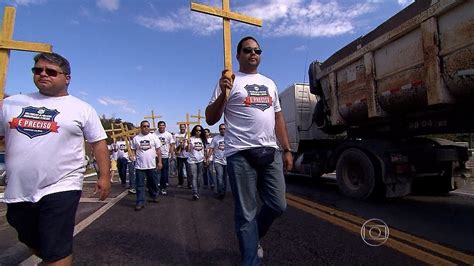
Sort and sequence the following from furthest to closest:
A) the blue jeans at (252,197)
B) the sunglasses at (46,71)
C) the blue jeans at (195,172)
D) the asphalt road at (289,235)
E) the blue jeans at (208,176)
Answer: the blue jeans at (208,176) → the blue jeans at (195,172) → the asphalt road at (289,235) → the blue jeans at (252,197) → the sunglasses at (46,71)

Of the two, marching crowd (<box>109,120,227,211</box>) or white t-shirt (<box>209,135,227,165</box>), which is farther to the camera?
white t-shirt (<box>209,135,227,165</box>)

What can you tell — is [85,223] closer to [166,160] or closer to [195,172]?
[195,172]

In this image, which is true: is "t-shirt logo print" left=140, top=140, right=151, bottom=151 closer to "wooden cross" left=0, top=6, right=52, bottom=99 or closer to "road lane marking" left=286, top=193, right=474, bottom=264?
"road lane marking" left=286, top=193, right=474, bottom=264

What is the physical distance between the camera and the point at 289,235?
15.1 ft

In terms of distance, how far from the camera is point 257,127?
10.5ft

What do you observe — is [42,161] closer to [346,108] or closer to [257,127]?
[257,127]

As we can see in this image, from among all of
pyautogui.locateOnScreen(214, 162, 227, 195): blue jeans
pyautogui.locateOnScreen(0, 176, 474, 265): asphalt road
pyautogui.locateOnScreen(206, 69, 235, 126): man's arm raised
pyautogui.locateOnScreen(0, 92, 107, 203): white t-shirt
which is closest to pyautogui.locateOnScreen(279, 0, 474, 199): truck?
pyautogui.locateOnScreen(0, 176, 474, 265): asphalt road

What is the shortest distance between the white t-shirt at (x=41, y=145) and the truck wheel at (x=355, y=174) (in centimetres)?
546

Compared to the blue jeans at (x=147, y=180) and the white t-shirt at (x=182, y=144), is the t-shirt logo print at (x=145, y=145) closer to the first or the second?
the blue jeans at (x=147, y=180)

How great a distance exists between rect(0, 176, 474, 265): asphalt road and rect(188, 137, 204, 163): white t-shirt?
2.06 metres

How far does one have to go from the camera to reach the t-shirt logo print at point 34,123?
8.51 feet

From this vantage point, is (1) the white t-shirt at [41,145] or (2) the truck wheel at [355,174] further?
(2) the truck wheel at [355,174]

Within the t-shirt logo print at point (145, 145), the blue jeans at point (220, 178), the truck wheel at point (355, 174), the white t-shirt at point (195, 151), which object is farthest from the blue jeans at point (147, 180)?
the truck wheel at point (355, 174)

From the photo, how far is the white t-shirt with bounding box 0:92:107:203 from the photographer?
253 centimetres
